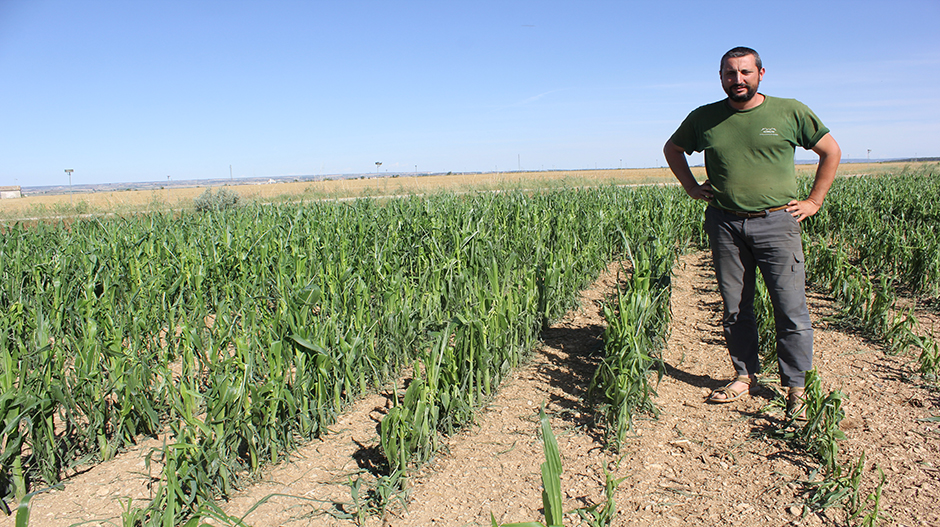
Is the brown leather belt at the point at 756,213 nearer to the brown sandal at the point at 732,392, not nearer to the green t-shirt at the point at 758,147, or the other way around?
the green t-shirt at the point at 758,147

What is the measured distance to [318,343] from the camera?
278 cm

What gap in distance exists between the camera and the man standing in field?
282 cm

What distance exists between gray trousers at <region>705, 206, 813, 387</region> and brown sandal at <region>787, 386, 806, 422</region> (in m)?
0.04

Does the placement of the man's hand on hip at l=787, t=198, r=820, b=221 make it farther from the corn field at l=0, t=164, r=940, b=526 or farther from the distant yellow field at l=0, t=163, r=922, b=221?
the distant yellow field at l=0, t=163, r=922, b=221

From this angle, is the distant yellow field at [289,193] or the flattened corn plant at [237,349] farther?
the distant yellow field at [289,193]

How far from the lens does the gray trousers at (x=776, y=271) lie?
2.89 meters

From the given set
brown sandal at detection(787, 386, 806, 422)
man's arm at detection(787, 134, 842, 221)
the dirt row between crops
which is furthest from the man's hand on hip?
the dirt row between crops

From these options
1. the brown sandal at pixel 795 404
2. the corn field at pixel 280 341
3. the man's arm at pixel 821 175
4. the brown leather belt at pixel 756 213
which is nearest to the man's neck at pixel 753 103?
the man's arm at pixel 821 175

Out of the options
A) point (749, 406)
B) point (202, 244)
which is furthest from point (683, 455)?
point (202, 244)

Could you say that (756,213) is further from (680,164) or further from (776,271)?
(680,164)

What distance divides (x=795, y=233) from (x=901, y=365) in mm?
1425

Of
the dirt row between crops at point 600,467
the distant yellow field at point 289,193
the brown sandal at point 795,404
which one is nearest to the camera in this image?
the dirt row between crops at point 600,467

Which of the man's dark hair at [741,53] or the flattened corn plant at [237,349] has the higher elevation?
the man's dark hair at [741,53]

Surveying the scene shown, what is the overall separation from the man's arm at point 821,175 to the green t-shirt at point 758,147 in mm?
42
